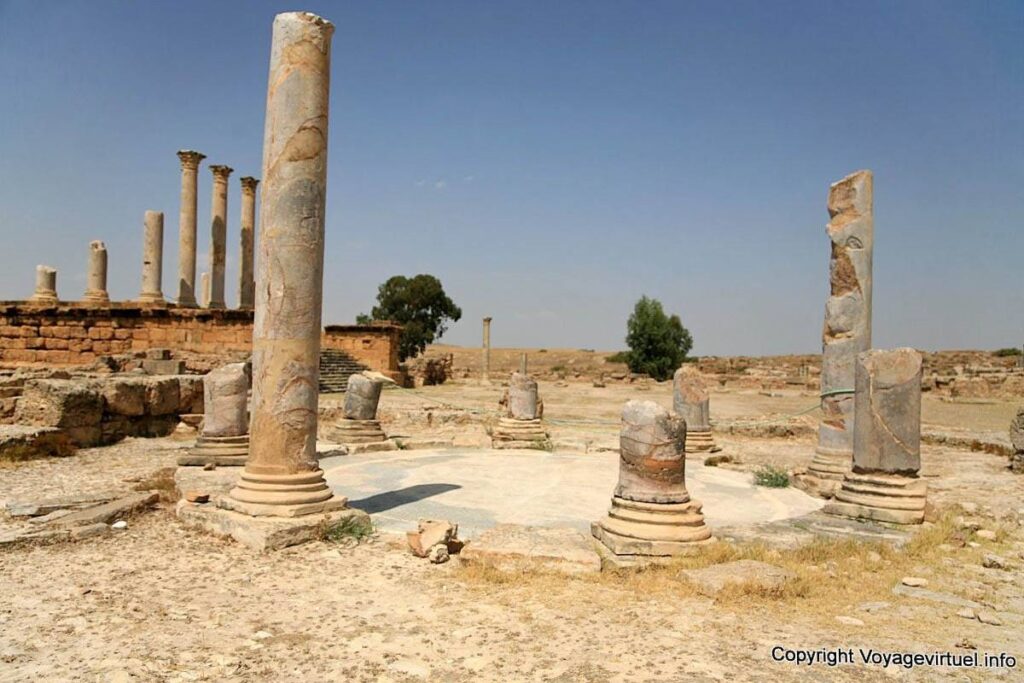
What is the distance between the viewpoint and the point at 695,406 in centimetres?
1384

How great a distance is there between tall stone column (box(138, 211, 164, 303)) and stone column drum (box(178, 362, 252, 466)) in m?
18.1

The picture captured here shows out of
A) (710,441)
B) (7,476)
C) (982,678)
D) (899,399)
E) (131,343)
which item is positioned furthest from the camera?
(131,343)

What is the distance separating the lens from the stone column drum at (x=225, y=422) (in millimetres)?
10805

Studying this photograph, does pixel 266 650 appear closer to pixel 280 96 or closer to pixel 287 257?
pixel 287 257

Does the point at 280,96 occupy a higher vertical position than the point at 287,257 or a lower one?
higher

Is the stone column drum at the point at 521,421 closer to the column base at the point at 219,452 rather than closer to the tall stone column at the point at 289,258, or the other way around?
the column base at the point at 219,452

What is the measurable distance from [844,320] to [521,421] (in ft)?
20.7

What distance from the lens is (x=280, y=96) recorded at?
749 cm

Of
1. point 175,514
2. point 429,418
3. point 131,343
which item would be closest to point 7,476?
point 175,514

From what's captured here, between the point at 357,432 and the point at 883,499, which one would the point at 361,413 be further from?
the point at 883,499

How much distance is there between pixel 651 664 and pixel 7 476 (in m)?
9.24

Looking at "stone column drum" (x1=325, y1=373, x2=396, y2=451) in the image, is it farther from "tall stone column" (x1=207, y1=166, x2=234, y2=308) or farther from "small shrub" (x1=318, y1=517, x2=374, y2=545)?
"tall stone column" (x1=207, y1=166, x2=234, y2=308)

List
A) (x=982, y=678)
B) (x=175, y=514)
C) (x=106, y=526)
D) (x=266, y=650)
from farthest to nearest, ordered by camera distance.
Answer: (x=175, y=514) → (x=106, y=526) → (x=266, y=650) → (x=982, y=678)

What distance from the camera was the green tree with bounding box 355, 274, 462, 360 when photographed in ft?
176
